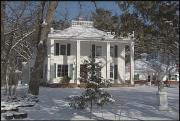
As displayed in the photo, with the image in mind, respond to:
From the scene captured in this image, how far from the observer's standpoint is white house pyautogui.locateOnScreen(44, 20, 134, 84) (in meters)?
46.0

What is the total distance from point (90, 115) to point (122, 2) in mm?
6313

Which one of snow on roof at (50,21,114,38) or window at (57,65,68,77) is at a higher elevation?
snow on roof at (50,21,114,38)

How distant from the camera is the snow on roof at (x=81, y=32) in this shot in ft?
152

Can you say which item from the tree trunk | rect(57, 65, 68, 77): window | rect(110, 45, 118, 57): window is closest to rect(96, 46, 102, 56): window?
rect(110, 45, 118, 57): window

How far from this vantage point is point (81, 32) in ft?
157

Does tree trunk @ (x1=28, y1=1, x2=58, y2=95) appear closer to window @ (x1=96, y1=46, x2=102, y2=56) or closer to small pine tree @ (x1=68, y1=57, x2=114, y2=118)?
small pine tree @ (x1=68, y1=57, x2=114, y2=118)

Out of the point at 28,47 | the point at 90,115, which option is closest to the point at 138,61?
the point at 28,47

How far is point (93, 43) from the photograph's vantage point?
47875 millimetres

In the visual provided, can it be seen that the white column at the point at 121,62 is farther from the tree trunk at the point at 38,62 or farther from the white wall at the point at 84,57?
the tree trunk at the point at 38,62

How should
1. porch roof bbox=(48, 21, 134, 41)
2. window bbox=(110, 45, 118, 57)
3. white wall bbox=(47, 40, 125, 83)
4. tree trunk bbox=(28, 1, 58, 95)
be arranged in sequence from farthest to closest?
window bbox=(110, 45, 118, 57), white wall bbox=(47, 40, 125, 83), porch roof bbox=(48, 21, 134, 41), tree trunk bbox=(28, 1, 58, 95)

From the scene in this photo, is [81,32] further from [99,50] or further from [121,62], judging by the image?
[121,62]

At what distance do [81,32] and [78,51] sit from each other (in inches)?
111

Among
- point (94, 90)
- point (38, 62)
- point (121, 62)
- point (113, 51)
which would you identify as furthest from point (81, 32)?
point (94, 90)

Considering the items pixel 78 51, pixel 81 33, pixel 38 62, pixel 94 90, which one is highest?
pixel 81 33
